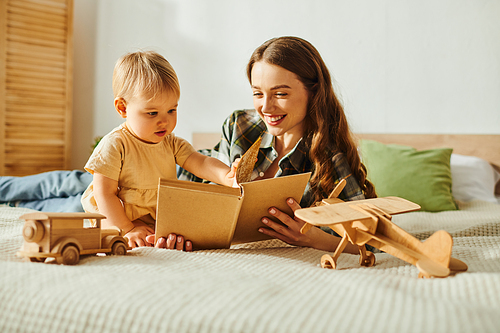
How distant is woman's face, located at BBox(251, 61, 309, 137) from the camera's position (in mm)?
1097

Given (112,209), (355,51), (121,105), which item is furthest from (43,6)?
(112,209)

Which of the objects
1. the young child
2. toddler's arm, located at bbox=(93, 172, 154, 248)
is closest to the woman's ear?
the young child

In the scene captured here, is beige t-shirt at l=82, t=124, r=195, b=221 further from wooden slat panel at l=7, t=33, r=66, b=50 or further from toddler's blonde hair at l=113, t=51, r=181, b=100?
wooden slat panel at l=7, t=33, r=66, b=50

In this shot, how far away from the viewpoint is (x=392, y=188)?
1672mm

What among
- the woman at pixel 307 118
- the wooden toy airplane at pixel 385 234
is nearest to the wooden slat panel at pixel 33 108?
the woman at pixel 307 118

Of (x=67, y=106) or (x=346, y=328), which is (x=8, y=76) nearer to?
(x=67, y=106)

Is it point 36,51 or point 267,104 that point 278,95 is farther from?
point 36,51

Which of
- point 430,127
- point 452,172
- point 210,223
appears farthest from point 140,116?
point 430,127

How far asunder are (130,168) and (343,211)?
1.88ft

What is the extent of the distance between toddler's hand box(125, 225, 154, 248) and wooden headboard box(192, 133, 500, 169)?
1149 millimetres

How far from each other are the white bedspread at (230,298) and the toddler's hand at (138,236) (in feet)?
0.58

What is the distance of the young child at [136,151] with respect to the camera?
36.8 inches

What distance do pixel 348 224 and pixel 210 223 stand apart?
0.95 feet

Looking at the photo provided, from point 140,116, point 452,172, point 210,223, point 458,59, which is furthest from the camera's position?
point 458,59
